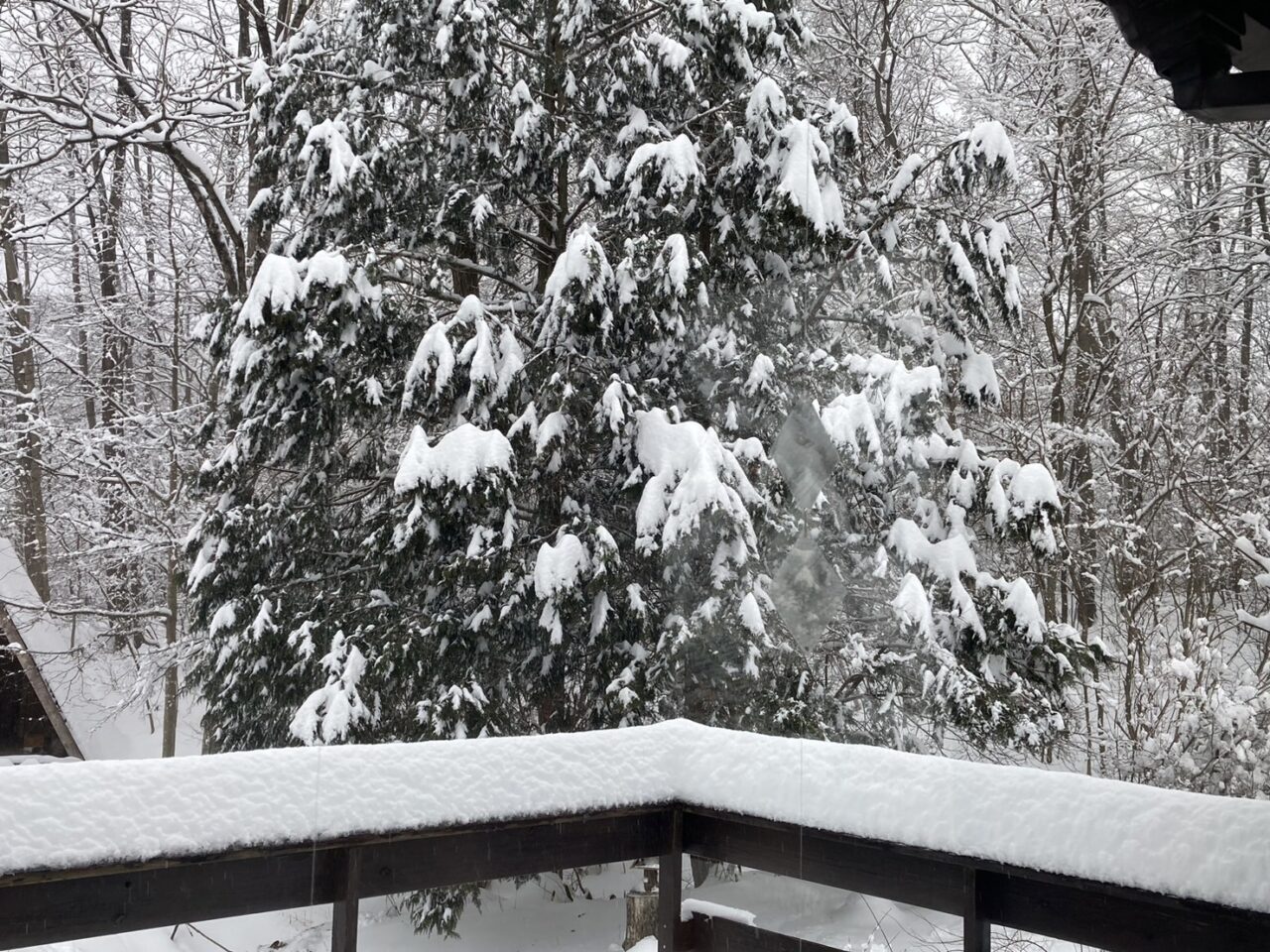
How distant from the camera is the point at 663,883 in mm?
2531

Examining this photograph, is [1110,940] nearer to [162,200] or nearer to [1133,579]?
[1133,579]

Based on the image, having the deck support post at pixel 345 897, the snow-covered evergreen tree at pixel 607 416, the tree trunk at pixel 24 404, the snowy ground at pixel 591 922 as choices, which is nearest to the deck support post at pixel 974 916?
the deck support post at pixel 345 897

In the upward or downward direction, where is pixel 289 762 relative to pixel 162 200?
downward

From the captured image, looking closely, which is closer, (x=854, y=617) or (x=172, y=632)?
(x=854, y=617)

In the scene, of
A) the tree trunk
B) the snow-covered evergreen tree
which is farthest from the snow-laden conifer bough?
the tree trunk

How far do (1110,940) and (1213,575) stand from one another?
8.58 meters

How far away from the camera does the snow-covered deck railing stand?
171 cm

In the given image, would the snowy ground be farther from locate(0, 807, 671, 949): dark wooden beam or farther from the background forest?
locate(0, 807, 671, 949): dark wooden beam

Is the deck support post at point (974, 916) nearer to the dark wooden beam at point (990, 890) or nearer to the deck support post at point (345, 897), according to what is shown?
the dark wooden beam at point (990, 890)

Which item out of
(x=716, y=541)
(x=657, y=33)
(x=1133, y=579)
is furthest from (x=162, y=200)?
(x=1133, y=579)

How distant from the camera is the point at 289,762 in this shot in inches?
77.8

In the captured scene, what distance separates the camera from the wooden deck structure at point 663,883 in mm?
1739

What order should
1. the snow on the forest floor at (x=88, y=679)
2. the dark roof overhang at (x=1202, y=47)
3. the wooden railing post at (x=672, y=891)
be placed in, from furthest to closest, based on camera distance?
the snow on the forest floor at (x=88, y=679) < the wooden railing post at (x=672, y=891) < the dark roof overhang at (x=1202, y=47)

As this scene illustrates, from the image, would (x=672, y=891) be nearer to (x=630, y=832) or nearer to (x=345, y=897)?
(x=630, y=832)
